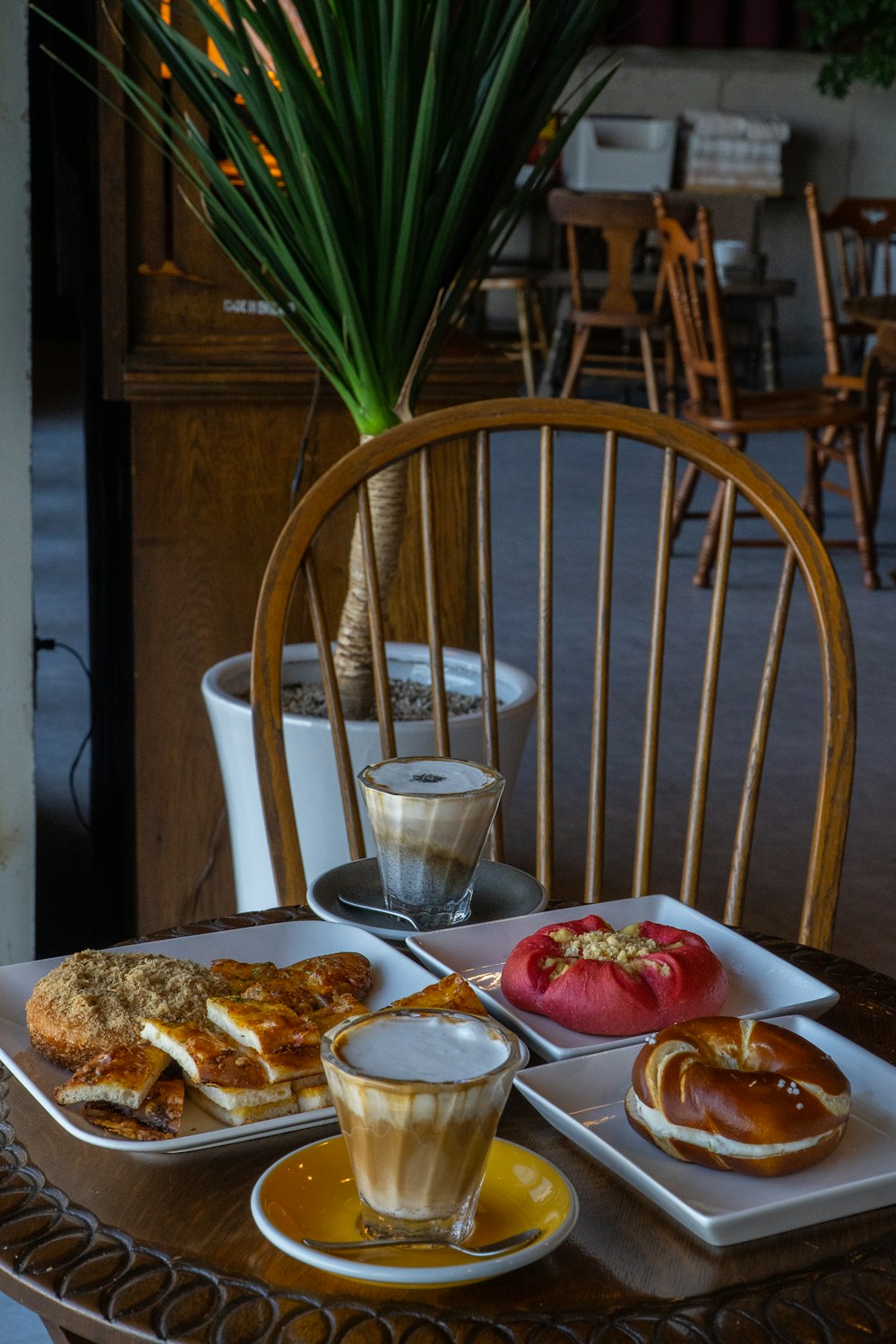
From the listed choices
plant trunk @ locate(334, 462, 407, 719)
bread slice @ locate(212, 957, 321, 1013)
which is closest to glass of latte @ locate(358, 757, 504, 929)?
bread slice @ locate(212, 957, 321, 1013)

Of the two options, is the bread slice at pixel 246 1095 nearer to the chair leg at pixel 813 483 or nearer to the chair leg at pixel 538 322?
the chair leg at pixel 813 483

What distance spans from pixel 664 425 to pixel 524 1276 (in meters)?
0.84

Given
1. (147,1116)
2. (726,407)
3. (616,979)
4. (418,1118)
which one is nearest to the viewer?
(418,1118)

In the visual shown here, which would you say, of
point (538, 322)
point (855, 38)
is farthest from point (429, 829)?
point (855, 38)

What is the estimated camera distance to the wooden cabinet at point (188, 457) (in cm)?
206

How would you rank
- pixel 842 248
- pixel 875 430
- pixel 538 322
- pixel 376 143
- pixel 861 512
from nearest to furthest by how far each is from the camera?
pixel 376 143
pixel 861 512
pixel 875 430
pixel 842 248
pixel 538 322

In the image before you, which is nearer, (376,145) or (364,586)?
(376,145)

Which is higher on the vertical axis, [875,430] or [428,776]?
[875,430]

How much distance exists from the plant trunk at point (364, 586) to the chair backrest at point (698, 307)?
95.9 inches

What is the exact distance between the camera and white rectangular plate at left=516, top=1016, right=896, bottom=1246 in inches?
24.7

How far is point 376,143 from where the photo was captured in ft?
5.31

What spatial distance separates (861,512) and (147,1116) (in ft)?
13.8

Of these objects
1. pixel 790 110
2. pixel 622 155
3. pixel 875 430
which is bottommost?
pixel 875 430

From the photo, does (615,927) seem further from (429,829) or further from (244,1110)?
(244,1110)
